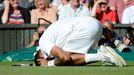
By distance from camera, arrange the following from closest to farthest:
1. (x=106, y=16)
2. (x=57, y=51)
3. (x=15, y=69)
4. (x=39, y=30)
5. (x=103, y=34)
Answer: (x=15, y=69), (x=57, y=51), (x=103, y=34), (x=39, y=30), (x=106, y=16)

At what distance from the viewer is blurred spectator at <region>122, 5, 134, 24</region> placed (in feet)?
49.3

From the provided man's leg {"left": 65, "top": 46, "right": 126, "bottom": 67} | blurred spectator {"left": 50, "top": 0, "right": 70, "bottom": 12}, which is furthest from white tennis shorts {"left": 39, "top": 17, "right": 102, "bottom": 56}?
blurred spectator {"left": 50, "top": 0, "right": 70, "bottom": 12}

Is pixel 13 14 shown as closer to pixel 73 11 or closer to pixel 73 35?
pixel 73 11

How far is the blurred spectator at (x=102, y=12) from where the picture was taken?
14.9 m

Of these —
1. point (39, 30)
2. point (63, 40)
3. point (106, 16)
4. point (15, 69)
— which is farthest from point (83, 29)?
point (106, 16)

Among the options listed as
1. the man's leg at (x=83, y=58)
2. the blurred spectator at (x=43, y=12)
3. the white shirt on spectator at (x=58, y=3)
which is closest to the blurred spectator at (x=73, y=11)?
the blurred spectator at (x=43, y=12)

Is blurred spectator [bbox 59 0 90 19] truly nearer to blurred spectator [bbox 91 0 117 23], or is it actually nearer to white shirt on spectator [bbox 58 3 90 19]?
white shirt on spectator [bbox 58 3 90 19]

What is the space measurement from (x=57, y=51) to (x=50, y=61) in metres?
0.31

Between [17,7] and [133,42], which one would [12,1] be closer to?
[17,7]


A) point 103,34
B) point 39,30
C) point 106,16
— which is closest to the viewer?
point 103,34

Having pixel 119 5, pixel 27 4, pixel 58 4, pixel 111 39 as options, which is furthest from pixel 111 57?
pixel 27 4

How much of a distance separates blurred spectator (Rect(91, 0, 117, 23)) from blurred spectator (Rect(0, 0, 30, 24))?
1714 mm

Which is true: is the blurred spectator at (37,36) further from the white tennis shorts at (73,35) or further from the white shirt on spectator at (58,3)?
the white tennis shorts at (73,35)

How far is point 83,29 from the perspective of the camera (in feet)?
33.9
